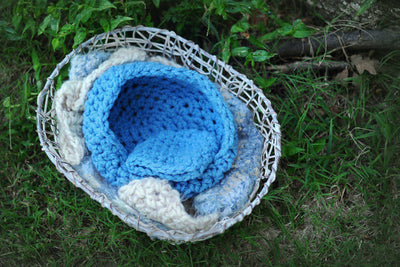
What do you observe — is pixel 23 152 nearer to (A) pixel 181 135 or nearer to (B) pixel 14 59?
(B) pixel 14 59

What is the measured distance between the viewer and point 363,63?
1.51 meters

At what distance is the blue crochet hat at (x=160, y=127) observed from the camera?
3.97ft

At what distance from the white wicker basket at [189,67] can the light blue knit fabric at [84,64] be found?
24 millimetres

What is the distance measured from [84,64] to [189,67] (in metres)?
0.38

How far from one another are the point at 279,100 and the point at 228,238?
1.91ft

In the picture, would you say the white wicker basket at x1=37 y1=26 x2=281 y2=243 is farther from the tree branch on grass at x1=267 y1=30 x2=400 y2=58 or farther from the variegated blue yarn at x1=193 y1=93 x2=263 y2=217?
the tree branch on grass at x1=267 y1=30 x2=400 y2=58

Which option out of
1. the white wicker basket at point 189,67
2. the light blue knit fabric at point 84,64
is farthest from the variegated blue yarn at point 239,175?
the light blue knit fabric at point 84,64

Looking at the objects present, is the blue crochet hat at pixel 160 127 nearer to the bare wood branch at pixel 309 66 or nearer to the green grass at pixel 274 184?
the green grass at pixel 274 184

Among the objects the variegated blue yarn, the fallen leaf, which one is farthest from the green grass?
the variegated blue yarn

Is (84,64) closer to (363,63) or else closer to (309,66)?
(309,66)

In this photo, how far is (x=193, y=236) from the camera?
107 cm

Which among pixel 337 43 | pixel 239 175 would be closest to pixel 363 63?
pixel 337 43

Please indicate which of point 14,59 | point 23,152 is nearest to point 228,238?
point 23,152

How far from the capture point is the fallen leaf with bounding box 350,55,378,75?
1.49m
